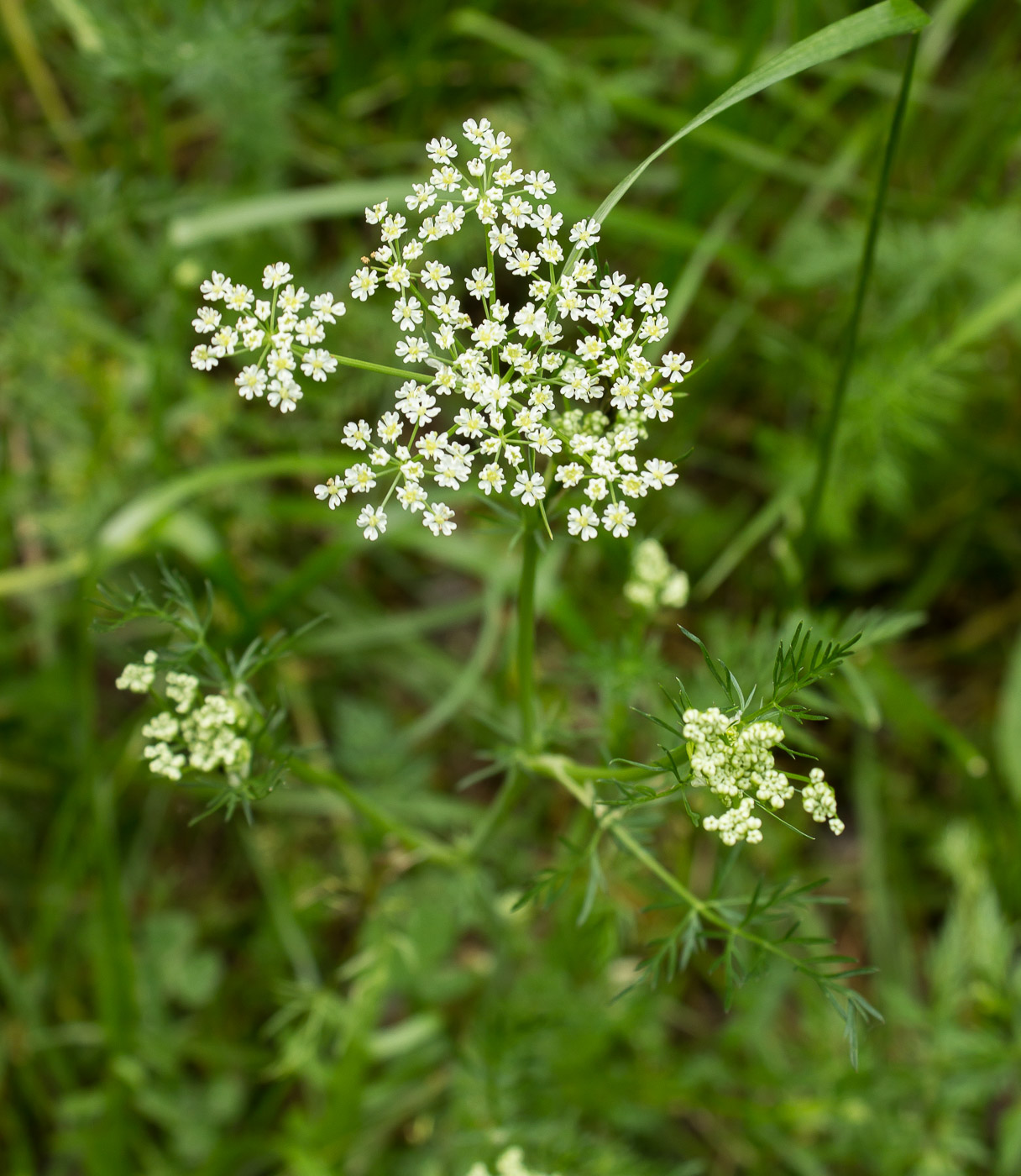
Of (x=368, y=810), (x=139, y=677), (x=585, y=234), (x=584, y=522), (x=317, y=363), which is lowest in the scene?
(x=368, y=810)

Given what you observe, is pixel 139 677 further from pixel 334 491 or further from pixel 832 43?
pixel 832 43

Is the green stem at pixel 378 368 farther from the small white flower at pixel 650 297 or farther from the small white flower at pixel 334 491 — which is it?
the small white flower at pixel 650 297

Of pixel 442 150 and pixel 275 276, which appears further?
pixel 442 150

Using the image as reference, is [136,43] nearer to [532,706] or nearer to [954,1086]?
[532,706]

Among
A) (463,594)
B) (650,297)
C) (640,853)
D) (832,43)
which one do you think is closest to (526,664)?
(640,853)

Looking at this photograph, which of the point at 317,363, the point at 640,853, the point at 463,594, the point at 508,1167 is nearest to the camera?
the point at 317,363
